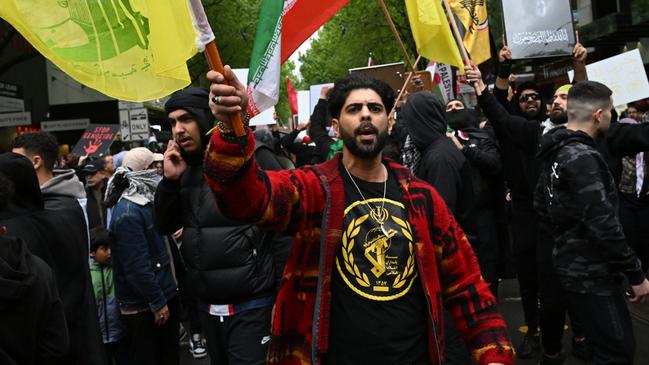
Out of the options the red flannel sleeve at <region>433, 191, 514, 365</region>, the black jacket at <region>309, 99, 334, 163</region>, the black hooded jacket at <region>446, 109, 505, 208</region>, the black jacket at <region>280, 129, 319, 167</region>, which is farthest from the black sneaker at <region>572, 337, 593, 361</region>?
the black jacket at <region>280, 129, 319, 167</region>

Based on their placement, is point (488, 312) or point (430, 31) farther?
point (430, 31)

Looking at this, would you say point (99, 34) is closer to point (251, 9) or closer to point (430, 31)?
point (430, 31)

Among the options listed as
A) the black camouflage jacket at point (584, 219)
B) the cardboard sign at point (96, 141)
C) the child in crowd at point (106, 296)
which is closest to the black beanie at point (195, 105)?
the child in crowd at point (106, 296)

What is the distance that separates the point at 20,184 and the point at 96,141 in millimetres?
9053

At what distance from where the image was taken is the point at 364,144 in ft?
8.39

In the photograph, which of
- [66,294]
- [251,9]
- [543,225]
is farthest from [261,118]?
[251,9]

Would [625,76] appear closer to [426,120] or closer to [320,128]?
[426,120]

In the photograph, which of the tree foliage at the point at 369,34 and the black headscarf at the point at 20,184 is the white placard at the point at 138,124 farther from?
the black headscarf at the point at 20,184

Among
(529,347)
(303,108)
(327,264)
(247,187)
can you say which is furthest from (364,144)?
(303,108)

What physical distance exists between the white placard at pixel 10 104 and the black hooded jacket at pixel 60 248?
15.5 metres

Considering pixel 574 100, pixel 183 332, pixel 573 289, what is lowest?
pixel 183 332

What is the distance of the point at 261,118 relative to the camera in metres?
8.96

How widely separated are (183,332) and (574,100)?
510cm

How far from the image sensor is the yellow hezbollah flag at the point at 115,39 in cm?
198
